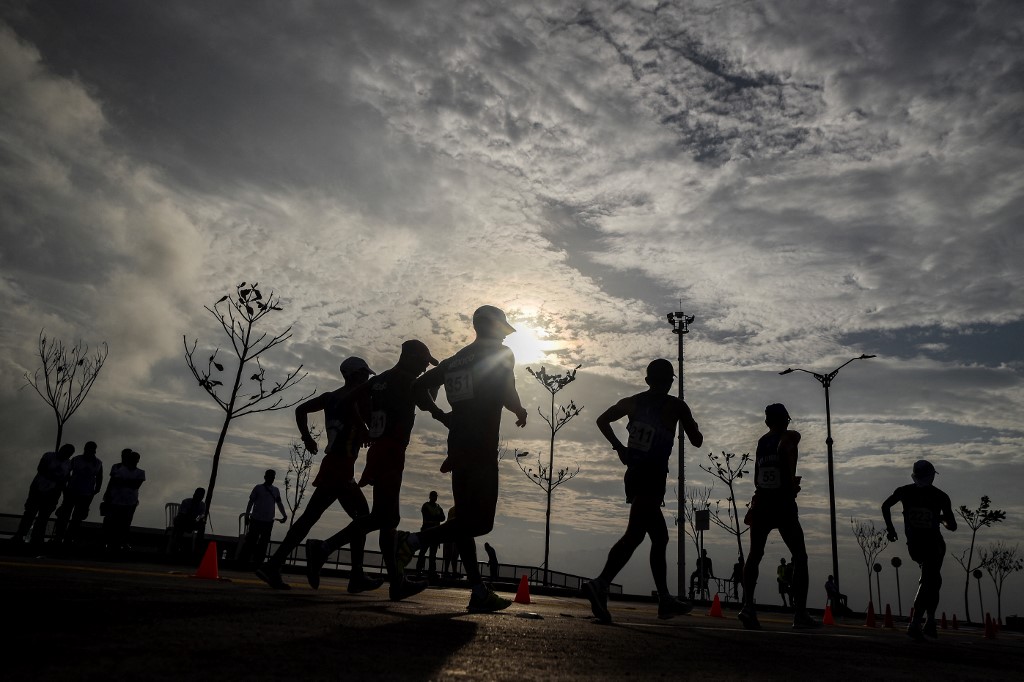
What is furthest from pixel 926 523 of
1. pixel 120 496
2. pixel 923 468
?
pixel 120 496

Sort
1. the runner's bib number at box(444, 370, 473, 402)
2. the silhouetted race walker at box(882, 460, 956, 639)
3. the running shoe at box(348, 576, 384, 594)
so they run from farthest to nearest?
1. the silhouetted race walker at box(882, 460, 956, 639)
2. the running shoe at box(348, 576, 384, 594)
3. the runner's bib number at box(444, 370, 473, 402)

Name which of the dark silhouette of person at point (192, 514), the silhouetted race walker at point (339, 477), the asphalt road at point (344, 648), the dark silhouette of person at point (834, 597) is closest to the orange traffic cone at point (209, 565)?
the silhouetted race walker at point (339, 477)

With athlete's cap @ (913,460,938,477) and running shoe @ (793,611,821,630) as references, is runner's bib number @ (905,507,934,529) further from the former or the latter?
running shoe @ (793,611,821,630)

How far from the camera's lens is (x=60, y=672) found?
5.43ft

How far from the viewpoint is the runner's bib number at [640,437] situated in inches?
248

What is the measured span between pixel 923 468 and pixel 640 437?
4390mm

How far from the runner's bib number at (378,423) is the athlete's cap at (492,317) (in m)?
1.24

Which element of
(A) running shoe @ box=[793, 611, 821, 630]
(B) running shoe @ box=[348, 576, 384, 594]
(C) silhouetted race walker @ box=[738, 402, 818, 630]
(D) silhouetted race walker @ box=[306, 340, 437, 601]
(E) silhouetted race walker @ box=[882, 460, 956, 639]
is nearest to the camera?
(D) silhouetted race walker @ box=[306, 340, 437, 601]

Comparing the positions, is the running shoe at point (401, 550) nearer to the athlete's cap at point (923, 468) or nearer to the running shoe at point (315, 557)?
the running shoe at point (315, 557)

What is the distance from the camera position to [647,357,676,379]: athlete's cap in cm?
653

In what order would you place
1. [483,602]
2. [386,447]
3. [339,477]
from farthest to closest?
[339,477] → [386,447] → [483,602]

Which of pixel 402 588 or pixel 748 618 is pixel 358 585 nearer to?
pixel 402 588

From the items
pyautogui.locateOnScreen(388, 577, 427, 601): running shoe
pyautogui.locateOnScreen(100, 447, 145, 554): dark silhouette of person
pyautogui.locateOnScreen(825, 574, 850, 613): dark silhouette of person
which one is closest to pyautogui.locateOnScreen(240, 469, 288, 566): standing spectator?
pyautogui.locateOnScreen(100, 447, 145, 554): dark silhouette of person

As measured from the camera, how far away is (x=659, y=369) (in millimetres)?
6535
